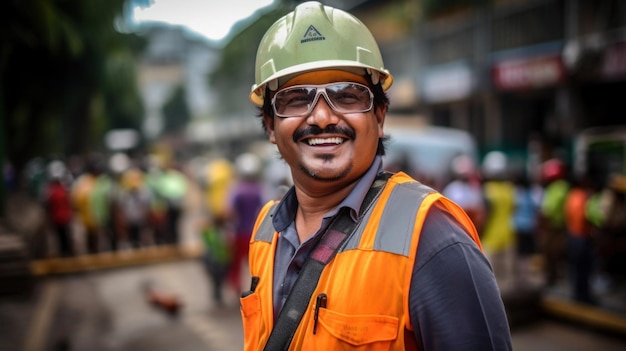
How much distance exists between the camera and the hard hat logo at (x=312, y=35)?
1530mm

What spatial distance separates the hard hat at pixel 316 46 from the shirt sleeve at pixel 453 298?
21.5 inches

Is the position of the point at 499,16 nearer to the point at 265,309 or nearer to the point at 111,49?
the point at 111,49

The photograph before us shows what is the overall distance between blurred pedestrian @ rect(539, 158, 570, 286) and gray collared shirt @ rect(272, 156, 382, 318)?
19.6 feet

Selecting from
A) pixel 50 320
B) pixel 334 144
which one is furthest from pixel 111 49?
pixel 334 144

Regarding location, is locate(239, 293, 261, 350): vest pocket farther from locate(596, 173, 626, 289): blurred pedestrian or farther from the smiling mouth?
locate(596, 173, 626, 289): blurred pedestrian

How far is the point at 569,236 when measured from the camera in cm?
638

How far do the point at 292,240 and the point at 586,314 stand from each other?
18.0ft

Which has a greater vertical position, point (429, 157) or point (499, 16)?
point (499, 16)

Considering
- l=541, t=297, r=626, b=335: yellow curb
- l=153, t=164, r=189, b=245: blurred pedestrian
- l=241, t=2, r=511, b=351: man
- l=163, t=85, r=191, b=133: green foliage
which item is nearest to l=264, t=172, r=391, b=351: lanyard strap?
l=241, t=2, r=511, b=351: man

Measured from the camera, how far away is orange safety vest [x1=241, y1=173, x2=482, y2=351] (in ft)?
4.24

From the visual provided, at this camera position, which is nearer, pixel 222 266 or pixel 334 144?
pixel 334 144

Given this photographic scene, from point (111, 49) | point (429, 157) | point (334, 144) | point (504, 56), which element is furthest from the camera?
point (504, 56)

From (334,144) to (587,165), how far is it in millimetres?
8895

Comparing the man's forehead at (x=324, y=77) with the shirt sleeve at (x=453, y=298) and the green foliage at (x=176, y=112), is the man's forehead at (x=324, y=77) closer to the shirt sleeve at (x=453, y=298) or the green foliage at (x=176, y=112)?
the shirt sleeve at (x=453, y=298)
